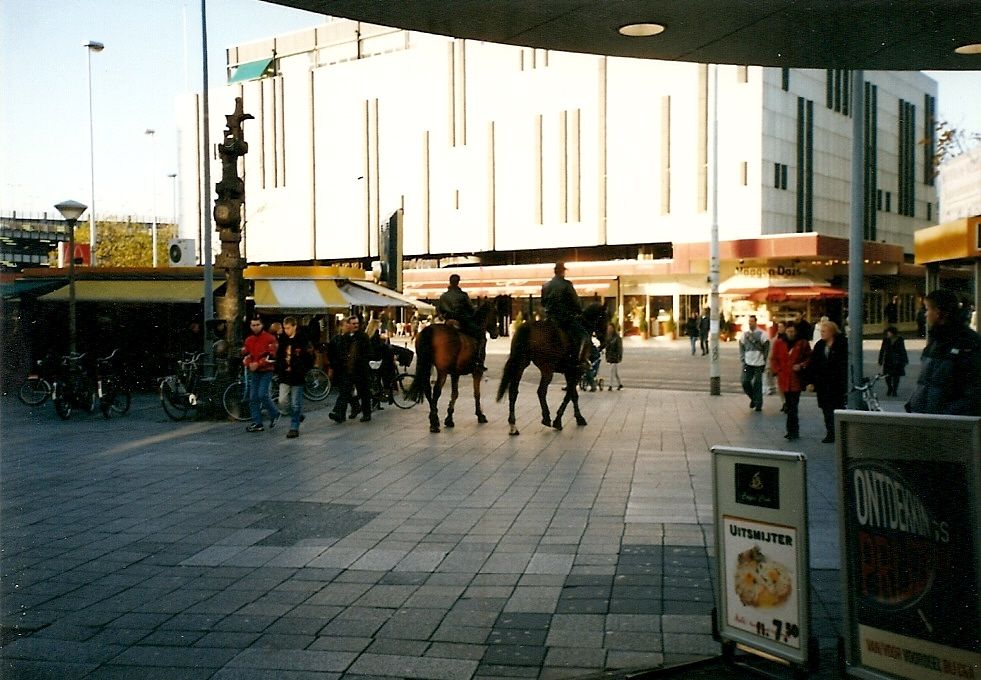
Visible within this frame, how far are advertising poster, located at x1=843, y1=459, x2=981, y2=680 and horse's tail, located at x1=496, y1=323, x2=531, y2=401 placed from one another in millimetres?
10699

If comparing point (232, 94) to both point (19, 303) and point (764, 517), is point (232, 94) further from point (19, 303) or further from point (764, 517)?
point (764, 517)

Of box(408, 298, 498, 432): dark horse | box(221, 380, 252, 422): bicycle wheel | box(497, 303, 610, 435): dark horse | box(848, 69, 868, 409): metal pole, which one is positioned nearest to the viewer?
box(848, 69, 868, 409): metal pole

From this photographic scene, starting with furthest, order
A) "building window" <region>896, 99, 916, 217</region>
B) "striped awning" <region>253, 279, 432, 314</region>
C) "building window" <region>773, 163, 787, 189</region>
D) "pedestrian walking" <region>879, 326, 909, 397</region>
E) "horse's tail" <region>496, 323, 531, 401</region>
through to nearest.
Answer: "building window" <region>896, 99, 916, 217</region>
"building window" <region>773, 163, 787, 189</region>
"striped awning" <region>253, 279, 432, 314</region>
"pedestrian walking" <region>879, 326, 909, 397</region>
"horse's tail" <region>496, 323, 531, 401</region>

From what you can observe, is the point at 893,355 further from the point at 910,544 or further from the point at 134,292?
the point at 910,544

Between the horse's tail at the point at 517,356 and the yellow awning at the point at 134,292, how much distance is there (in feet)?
33.2

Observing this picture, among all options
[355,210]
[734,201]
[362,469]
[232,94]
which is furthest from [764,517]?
[232,94]

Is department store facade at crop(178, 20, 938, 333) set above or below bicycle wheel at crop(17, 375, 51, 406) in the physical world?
above

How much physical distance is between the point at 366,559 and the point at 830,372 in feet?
29.2

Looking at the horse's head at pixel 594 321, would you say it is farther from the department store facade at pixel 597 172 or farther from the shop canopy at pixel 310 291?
the department store facade at pixel 597 172

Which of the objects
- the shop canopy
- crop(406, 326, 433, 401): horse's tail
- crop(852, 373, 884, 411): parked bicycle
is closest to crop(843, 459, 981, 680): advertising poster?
crop(852, 373, 884, 411): parked bicycle

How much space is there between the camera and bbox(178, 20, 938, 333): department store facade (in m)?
53.4

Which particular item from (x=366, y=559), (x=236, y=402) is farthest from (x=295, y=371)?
(x=366, y=559)

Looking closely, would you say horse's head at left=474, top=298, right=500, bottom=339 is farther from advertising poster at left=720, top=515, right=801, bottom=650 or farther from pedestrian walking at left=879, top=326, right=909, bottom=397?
advertising poster at left=720, top=515, right=801, bottom=650

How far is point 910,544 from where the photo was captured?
3783mm
